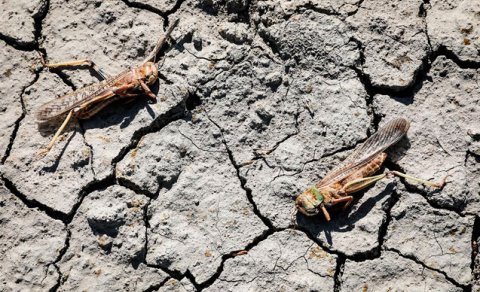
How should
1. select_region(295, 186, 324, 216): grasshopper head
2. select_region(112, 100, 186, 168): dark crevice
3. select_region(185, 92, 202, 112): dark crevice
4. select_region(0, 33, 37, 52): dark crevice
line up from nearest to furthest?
select_region(295, 186, 324, 216): grasshopper head → select_region(112, 100, 186, 168): dark crevice → select_region(185, 92, 202, 112): dark crevice → select_region(0, 33, 37, 52): dark crevice

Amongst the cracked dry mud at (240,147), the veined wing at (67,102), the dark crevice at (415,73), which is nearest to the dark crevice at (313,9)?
the cracked dry mud at (240,147)

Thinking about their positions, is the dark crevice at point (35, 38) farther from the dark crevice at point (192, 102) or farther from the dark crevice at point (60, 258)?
the dark crevice at point (60, 258)

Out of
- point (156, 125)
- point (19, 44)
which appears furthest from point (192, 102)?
point (19, 44)

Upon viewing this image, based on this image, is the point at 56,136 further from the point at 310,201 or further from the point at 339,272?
the point at 339,272

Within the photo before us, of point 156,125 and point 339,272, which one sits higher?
point 156,125

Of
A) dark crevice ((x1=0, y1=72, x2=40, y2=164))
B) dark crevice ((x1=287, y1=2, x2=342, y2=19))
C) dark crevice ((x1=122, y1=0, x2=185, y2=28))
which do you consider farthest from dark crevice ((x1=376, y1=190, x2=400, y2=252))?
dark crevice ((x1=0, y1=72, x2=40, y2=164))

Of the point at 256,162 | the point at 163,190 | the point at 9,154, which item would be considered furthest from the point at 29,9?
the point at 256,162

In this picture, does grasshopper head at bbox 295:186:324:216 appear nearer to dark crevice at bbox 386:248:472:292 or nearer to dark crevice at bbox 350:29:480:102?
dark crevice at bbox 386:248:472:292
